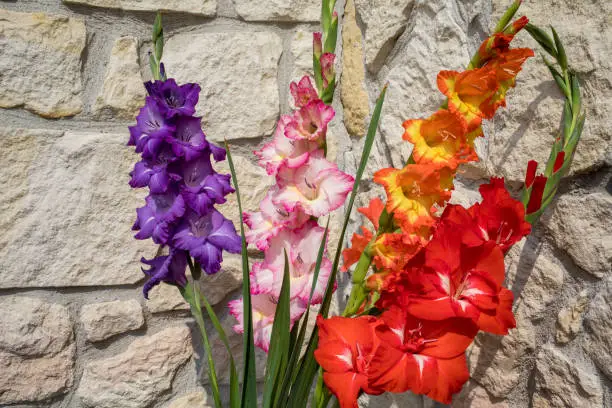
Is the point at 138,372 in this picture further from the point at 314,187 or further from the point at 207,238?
the point at 314,187

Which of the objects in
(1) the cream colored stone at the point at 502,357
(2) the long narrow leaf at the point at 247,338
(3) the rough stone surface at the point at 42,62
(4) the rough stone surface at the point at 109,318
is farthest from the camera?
(4) the rough stone surface at the point at 109,318

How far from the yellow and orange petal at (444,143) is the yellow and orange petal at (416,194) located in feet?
0.05

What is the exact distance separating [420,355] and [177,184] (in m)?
0.40

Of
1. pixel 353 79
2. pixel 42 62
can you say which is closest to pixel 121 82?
pixel 42 62

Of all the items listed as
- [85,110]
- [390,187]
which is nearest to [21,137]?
[85,110]

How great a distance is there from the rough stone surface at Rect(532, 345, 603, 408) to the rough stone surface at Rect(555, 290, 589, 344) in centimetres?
3

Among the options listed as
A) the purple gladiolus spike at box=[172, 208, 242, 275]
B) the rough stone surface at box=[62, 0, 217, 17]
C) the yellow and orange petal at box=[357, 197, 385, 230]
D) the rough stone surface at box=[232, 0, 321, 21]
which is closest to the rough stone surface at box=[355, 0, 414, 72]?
the rough stone surface at box=[232, 0, 321, 21]

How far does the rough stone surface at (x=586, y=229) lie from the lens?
73 cm

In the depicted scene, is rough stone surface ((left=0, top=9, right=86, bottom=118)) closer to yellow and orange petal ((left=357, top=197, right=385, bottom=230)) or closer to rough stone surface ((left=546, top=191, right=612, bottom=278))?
yellow and orange petal ((left=357, top=197, right=385, bottom=230))

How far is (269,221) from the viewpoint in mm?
797

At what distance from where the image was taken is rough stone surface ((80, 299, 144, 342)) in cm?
108

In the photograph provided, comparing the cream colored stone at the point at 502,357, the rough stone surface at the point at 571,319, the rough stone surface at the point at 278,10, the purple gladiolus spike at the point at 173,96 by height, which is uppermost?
the rough stone surface at the point at 278,10

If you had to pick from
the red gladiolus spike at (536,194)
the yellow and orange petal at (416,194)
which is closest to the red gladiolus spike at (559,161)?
the red gladiolus spike at (536,194)

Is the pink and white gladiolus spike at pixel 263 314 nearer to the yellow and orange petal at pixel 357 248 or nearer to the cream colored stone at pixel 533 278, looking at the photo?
the yellow and orange petal at pixel 357 248
